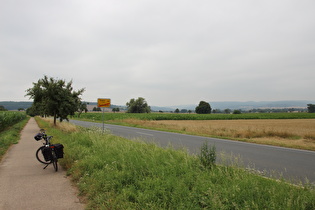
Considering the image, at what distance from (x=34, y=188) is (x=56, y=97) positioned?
15672mm

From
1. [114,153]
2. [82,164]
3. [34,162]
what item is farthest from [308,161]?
[34,162]

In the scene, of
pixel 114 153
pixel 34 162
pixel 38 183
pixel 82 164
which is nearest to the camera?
pixel 38 183

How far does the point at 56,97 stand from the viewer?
61.8 feet

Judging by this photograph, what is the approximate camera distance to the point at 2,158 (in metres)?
8.06

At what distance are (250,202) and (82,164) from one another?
4415 mm

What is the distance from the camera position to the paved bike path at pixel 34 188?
3.85 m

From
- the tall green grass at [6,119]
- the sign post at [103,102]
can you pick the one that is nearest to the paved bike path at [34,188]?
the sign post at [103,102]

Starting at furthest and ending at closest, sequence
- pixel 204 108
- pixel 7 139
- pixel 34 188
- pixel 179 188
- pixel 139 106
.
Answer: pixel 204 108
pixel 139 106
pixel 7 139
pixel 34 188
pixel 179 188

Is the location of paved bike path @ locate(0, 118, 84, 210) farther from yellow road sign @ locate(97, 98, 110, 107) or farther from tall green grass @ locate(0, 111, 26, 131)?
tall green grass @ locate(0, 111, 26, 131)

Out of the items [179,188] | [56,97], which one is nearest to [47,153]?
[179,188]

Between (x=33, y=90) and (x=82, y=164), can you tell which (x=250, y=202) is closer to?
(x=82, y=164)

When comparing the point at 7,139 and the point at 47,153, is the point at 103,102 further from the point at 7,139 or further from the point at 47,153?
the point at 47,153

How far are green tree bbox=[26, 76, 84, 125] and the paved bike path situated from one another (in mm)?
12703

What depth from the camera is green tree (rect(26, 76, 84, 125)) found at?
18891 mm
